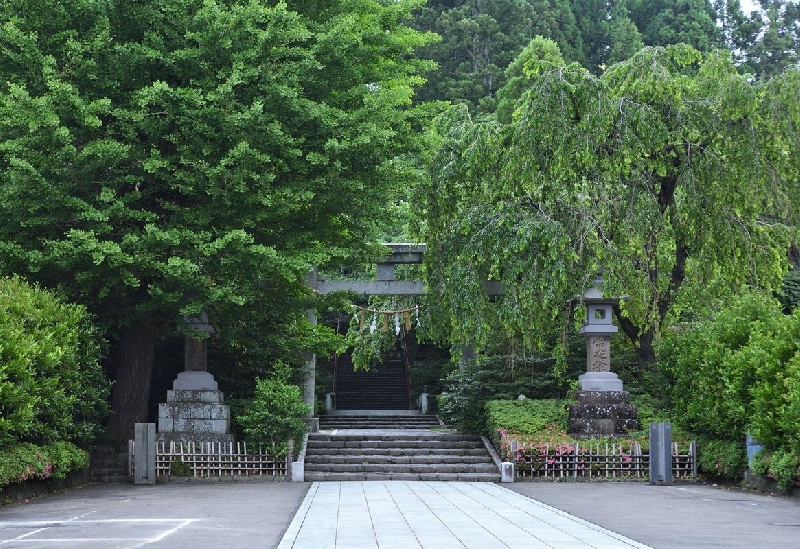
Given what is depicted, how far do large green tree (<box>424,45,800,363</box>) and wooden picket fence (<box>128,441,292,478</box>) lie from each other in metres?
4.89

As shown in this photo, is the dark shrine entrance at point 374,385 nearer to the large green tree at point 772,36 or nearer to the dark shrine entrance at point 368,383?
the dark shrine entrance at point 368,383

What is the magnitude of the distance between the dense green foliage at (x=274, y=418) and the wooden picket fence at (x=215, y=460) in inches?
10.2

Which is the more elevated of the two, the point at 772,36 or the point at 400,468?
the point at 772,36

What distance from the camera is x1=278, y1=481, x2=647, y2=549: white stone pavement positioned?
9312mm

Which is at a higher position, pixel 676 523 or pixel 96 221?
pixel 96 221

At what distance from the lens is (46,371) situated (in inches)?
647

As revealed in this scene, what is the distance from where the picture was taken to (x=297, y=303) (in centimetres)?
2061

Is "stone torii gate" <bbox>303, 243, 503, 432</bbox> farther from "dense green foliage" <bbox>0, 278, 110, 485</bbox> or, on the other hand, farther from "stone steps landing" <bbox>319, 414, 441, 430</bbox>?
"dense green foliage" <bbox>0, 278, 110, 485</bbox>

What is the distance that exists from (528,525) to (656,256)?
38.4 ft

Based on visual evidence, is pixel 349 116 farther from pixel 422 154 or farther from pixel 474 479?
pixel 474 479

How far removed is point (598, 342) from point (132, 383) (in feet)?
33.6

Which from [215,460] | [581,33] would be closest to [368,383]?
[215,460]

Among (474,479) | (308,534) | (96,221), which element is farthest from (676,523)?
(96,221)

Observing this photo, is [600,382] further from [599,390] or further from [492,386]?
[492,386]
